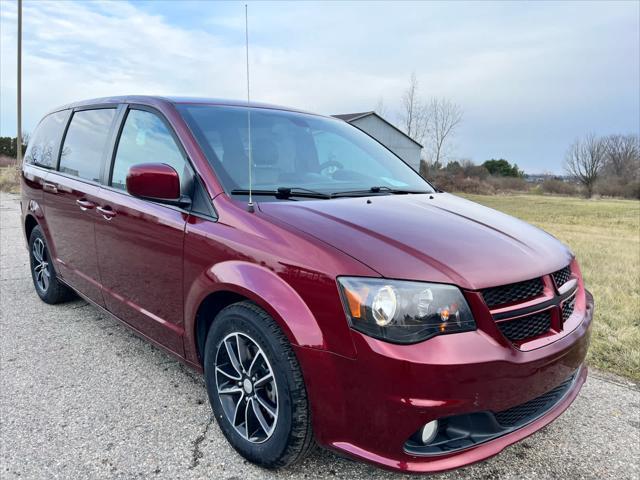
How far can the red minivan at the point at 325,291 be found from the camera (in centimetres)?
178

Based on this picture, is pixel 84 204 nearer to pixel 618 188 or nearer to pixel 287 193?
pixel 287 193

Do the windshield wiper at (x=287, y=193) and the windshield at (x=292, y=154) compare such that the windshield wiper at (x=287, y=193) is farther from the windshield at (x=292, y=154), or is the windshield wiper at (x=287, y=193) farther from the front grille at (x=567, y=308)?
the front grille at (x=567, y=308)

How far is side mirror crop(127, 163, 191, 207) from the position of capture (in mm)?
2385

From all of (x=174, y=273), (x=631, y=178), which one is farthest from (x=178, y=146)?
(x=631, y=178)

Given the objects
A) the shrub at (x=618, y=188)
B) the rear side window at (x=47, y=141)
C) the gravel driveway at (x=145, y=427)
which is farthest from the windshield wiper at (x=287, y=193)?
the shrub at (x=618, y=188)

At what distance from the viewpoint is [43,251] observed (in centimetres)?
445

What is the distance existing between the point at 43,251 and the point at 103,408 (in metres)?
2.34

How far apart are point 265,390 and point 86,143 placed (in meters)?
2.53

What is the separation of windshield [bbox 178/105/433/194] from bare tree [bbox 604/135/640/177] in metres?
63.0

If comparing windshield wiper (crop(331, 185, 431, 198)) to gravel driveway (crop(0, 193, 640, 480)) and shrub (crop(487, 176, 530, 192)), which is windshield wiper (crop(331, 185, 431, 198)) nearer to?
gravel driveway (crop(0, 193, 640, 480))

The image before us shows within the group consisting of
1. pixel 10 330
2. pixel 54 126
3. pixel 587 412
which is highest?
pixel 54 126

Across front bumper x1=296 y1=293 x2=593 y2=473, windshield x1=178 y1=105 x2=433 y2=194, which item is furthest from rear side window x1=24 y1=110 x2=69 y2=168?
front bumper x1=296 y1=293 x2=593 y2=473

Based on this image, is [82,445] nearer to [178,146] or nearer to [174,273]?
[174,273]

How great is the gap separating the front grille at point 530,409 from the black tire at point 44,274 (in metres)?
3.86
